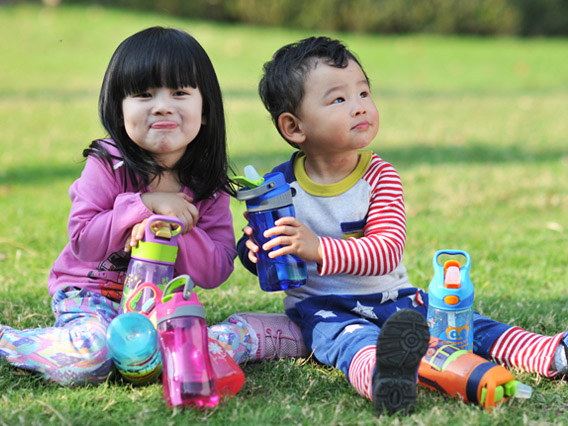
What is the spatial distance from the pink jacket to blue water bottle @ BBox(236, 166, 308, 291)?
26 cm

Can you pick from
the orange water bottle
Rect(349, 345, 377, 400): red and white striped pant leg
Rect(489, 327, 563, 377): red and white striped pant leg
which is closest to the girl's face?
Rect(349, 345, 377, 400): red and white striped pant leg

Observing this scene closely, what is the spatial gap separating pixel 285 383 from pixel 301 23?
1930 centimetres

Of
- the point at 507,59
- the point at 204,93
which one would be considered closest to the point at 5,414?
the point at 204,93

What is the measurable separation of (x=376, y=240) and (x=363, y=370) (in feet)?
1.68

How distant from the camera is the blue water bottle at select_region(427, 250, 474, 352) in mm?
2500

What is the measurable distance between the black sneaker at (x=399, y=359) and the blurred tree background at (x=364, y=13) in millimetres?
19428

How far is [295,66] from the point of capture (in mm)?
2785

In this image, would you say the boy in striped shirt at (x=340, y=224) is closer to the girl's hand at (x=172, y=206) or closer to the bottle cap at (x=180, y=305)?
the girl's hand at (x=172, y=206)

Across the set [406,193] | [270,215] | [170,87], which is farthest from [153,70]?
[406,193]

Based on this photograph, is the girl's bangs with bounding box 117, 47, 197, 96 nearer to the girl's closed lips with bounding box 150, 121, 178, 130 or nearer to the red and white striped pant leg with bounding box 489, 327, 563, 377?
the girl's closed lips with bounding box 150, 121, 178, 130

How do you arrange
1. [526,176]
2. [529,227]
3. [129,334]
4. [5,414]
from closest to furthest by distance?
1. [5,414]
2. [129,334]
3. [529,227]
4. [526,176]

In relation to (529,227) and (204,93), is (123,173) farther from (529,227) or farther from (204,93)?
(529,227)

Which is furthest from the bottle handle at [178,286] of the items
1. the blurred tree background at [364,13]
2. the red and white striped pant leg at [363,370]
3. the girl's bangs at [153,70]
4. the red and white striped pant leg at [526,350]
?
the blurred tree background at [364,13]

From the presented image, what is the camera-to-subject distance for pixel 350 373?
2.44m
